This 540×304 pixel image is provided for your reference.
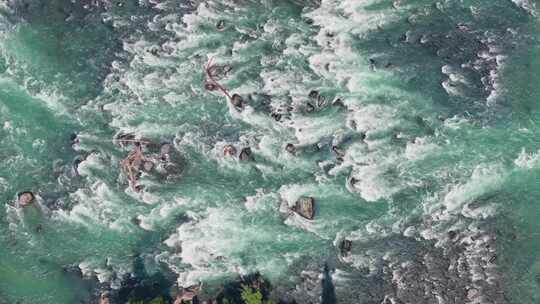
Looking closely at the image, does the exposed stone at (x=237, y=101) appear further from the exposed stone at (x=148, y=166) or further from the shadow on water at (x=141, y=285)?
the shadow on water at (x=141, y=285)

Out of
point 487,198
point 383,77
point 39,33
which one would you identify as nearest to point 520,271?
point 487,198

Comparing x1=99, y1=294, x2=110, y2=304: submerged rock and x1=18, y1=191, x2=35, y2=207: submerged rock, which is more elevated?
x1=18, y1=191, x2=35, y2=207: submerged rock

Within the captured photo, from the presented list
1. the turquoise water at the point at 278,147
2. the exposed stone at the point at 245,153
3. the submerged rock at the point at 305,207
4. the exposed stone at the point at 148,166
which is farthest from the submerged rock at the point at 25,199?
the submerged rock at the point at 305,207

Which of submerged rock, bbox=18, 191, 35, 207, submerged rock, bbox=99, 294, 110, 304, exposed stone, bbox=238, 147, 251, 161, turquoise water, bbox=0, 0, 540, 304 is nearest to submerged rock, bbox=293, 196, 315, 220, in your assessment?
turquoise water, bbox=0, 0, 540, 304

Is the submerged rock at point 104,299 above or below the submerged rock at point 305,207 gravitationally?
below

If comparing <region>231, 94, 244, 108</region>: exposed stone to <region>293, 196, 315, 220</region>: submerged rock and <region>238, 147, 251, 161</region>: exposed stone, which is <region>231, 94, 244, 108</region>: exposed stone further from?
<region>293, 196, 315, 220</region>: submerged rock
